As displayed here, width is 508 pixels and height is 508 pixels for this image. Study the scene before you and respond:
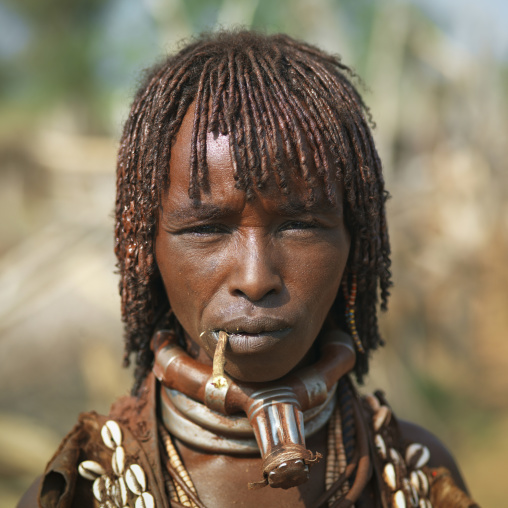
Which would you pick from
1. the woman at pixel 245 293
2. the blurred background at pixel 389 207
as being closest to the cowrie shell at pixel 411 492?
the woman at pixel 245 293

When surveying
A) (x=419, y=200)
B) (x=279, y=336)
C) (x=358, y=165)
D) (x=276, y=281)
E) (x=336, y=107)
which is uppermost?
(x=336, y=107)

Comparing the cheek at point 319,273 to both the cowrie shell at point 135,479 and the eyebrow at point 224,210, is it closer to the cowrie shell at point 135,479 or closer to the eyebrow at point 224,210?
the eyebrow at point 224,210

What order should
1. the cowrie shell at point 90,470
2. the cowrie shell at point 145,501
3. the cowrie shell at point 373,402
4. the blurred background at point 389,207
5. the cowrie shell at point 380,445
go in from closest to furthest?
the cowrie shell at point 145,501
the cowrie shell at point 90,470
the cowrie shell at point 380,445
the cowrie shell at point 373,402
the blurred background at point 389,207

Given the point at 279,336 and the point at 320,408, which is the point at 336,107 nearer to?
the point at 279,336

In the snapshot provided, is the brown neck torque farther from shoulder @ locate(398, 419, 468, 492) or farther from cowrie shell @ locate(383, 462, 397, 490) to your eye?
shoulder @ locate(398, 419, 468, 492)

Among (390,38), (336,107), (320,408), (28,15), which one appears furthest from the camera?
(28,15)

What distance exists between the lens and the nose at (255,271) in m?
1.49

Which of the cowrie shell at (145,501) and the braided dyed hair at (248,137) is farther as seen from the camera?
the cowrie shell at (145,501)

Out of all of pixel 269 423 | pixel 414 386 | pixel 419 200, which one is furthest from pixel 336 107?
pixel 419 200

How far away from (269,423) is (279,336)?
20 centimetres

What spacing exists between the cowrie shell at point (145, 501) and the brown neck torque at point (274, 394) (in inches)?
10.3

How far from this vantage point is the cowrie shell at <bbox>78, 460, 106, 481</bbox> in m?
1.77

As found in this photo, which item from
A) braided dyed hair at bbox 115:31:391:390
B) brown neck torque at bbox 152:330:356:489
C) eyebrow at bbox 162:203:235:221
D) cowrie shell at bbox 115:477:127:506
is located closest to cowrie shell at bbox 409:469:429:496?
brown neck torque at bbox 152:330:356:489

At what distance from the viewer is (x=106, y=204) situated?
23.0 ft
